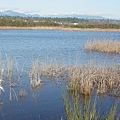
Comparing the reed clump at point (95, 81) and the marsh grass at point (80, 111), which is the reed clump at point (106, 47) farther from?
the marsh grass at point (80, 111)

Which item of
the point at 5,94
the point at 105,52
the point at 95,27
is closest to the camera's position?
the point at 5,94

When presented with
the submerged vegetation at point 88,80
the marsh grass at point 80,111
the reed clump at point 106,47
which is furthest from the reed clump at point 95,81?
the reed clump at point 106,47

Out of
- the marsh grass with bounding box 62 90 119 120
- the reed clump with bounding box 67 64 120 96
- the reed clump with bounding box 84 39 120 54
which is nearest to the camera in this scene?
the marsh grass with bounding box 62 90 119 120

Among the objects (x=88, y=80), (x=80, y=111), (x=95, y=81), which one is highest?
(x=80, y=111)

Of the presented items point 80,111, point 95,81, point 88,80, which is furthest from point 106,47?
point 80,111

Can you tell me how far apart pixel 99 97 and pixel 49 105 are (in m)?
2.01

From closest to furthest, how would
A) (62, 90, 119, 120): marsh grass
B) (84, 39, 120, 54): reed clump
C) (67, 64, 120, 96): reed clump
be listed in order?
1. (62, 90, 119, 120): marsh grass
2. (67, 64, 120, 96): reed clump
3. (84, 39, 120, 54): reed clump

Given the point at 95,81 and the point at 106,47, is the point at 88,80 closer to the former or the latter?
the point at 95,81

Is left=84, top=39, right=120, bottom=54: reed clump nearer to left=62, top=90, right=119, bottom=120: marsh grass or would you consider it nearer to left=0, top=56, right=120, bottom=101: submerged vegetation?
left=0, top=56, right=120, bottom=101: submerged vegetation

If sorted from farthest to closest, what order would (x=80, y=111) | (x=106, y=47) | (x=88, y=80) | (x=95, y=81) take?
1. (x=106, y=47)
2. (x=95, y=81)
3. (x=88, y=80)
4. (x=80, y=111)

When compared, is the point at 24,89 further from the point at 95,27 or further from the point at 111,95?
the point at 95,27

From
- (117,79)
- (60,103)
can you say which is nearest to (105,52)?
(117,79)

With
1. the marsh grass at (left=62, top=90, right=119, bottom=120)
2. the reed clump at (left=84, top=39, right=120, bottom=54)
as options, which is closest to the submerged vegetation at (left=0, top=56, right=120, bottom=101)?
the marsh grass at (left=62, top=90, right=119, bottom=120)

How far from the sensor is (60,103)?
10648 millimetres
